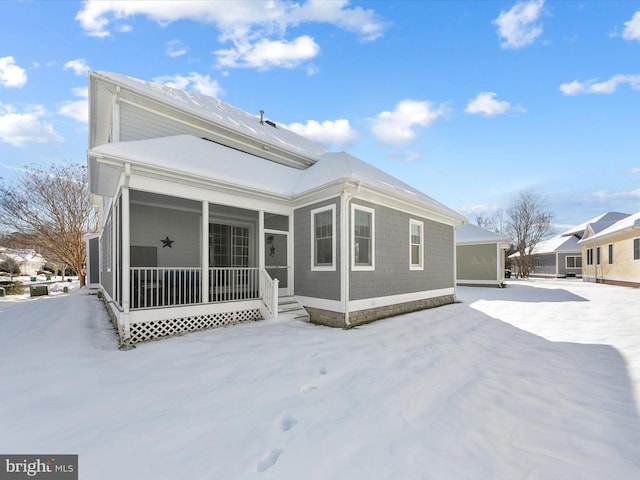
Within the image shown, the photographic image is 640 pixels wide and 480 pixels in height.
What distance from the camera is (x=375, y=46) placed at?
408 inches

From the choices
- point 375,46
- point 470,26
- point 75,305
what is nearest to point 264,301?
point 75,305

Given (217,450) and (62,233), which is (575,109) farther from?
(62,233)

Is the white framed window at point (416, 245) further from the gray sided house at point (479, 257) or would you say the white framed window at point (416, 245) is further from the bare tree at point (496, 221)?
the bare tree at point (496, 221)

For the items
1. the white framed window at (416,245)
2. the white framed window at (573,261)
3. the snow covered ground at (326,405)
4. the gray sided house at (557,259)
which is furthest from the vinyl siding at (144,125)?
the white framed window at (573,261)

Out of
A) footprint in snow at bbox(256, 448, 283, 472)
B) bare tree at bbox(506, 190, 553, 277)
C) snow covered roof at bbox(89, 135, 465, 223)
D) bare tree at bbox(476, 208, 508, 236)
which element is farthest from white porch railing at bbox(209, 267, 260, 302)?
bare tree at bbox(476, 208, 508, 236)

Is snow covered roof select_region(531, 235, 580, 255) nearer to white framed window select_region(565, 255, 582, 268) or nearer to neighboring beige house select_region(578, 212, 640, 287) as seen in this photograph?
white framed window select_region(565, 255, 582, 268)

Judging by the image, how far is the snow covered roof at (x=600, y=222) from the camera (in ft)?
74.8

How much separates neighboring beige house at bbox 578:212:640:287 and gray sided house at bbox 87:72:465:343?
47.0 ft

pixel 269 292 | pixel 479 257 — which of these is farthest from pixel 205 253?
pixel 479 257

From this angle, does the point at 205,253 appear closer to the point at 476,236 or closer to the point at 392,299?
the point at 392,299

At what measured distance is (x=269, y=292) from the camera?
7.29 meters

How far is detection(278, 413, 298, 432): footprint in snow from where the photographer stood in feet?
9.23

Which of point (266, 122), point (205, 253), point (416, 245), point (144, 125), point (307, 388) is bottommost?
point (307, 388)

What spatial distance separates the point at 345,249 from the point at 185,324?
3991 mm
